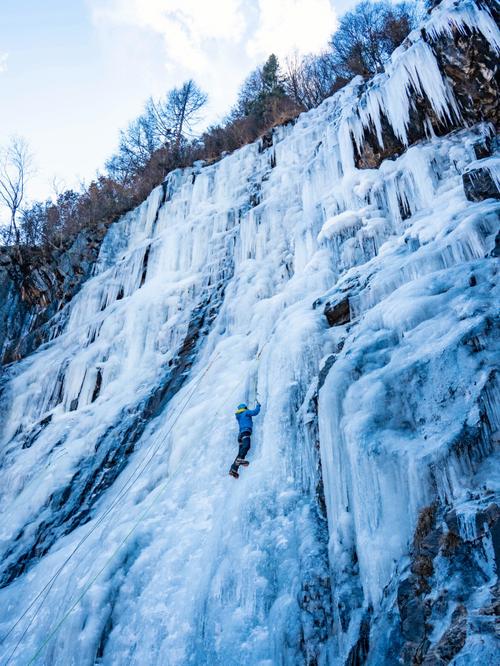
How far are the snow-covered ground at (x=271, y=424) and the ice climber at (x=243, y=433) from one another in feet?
0.42

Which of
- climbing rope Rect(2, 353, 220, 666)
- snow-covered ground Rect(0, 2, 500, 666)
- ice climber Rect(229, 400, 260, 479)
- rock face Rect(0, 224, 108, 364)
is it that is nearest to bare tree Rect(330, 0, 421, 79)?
snow-covered ground Rect(0, 2, 500, 666)

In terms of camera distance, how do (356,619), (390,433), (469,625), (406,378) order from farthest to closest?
(406,378) → (390,433) → (356,619) → (469,625)

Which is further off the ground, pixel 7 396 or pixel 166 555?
pixel 7 396

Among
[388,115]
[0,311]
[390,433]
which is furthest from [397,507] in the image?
[0,311]

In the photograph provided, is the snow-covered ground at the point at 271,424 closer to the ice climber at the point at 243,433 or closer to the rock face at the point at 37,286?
the ice climber at the point at 243,433

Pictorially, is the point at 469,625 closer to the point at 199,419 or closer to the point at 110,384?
the point at 199,419

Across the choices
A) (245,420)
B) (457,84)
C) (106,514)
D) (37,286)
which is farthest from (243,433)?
(37,286)

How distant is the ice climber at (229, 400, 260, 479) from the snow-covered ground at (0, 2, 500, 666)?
0.13 metres

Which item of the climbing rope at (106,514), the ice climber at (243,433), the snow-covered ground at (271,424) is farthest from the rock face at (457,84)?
the ice climber at (243,433)

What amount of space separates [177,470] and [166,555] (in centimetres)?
109

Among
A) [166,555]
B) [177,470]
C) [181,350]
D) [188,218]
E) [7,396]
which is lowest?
[166,555]

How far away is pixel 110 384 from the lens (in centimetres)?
840

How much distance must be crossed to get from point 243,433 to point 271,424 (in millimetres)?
344

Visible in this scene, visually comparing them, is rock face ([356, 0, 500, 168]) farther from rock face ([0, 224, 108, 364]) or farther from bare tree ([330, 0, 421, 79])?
rock face ([0, 224, 108, 364])
